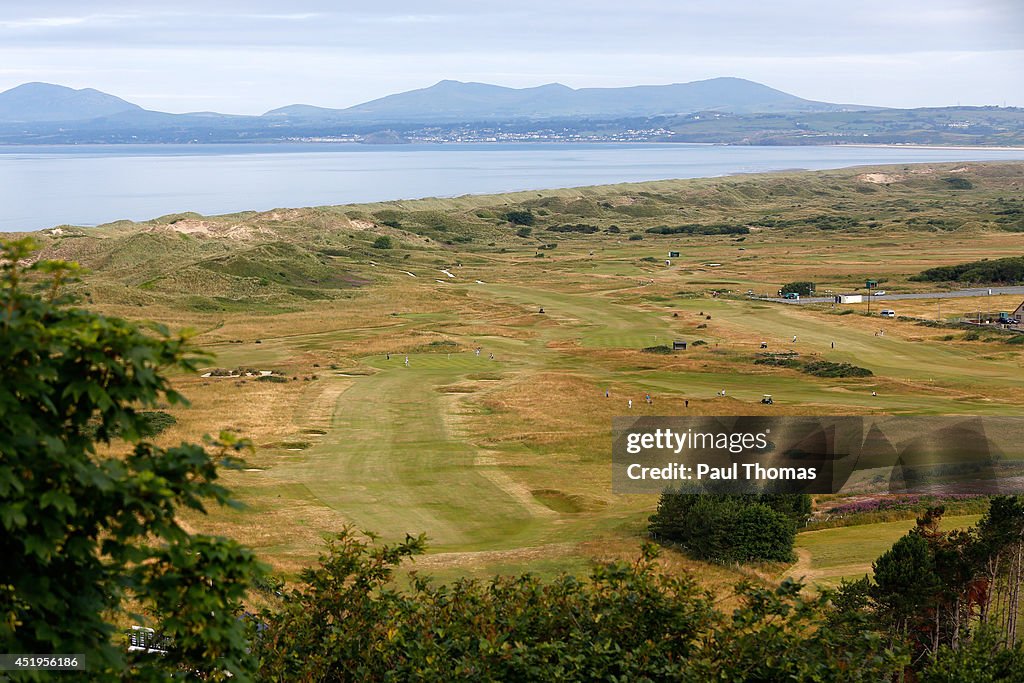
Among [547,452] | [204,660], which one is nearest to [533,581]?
[204,660]

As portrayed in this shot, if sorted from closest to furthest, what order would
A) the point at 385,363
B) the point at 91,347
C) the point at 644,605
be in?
the point at 91,347, the point at 644,605, the point at 385,363

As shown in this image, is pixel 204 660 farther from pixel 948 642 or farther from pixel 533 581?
pixel 948 642

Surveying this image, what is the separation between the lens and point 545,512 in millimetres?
42656

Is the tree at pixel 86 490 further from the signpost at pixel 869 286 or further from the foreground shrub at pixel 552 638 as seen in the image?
the signpost at pixel 869 286

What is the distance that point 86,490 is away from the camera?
8742mm

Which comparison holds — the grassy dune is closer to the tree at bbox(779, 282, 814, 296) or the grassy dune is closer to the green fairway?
the green fairway

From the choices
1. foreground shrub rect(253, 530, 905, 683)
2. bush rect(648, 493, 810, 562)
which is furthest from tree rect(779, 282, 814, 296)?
foreground shrub rect(253, 530, 905, 683)

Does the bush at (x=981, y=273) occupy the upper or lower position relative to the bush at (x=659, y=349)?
upper

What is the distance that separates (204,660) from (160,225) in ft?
480

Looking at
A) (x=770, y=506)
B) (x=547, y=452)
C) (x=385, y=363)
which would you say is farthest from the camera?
(x=385, y=363)

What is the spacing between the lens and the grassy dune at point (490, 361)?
4128cm

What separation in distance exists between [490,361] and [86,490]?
72847mm

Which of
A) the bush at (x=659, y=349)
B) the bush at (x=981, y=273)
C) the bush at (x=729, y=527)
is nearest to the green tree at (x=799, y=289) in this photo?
the bush at (x=981, y=273)

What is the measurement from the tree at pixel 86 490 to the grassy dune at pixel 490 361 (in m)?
24.2
